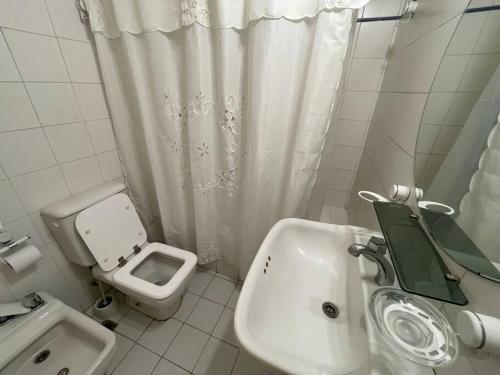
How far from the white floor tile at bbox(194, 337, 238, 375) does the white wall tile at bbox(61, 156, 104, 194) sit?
118 cm

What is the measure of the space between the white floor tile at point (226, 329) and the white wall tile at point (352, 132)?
1.53 metres

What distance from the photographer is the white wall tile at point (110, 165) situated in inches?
48.7

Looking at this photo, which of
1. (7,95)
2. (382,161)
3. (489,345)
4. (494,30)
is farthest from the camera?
(382,161)

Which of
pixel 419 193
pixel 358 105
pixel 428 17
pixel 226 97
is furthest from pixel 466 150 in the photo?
pixel 358 105

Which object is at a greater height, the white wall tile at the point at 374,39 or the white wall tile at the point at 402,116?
the white wall tile at the point at 374,39

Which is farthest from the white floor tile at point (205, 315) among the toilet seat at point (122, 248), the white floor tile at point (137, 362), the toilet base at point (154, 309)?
the toilet seat at point (122, 248)

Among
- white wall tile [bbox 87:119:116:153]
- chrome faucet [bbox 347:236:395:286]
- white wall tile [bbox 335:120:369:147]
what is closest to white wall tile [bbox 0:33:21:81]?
white wall tile [bbox 87:119:116:153]

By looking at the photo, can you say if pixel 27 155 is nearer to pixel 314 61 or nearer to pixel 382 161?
pixel 314 61

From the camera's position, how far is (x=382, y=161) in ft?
3.50

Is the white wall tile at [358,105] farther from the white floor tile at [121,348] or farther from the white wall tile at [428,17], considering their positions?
the white floor tile at [121,348]

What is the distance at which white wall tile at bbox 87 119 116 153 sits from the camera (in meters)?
1.15

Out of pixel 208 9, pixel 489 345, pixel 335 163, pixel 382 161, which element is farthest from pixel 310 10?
pixel 335 163

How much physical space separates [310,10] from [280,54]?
0.16m

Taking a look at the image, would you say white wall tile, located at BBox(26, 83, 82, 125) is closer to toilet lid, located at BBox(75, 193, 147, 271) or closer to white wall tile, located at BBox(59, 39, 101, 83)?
white wall tile, located at BBox(59, 39, 101, 83)
